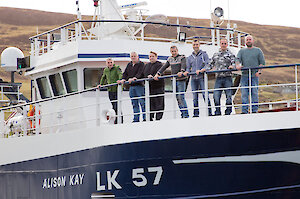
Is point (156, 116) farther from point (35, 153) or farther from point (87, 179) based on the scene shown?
point (35, 153)

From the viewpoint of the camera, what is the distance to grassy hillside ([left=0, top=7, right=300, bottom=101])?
123 meters

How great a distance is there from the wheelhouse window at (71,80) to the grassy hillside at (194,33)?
9975 cm

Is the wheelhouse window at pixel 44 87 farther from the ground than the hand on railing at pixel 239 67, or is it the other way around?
the hand on railing at pixel 239 67

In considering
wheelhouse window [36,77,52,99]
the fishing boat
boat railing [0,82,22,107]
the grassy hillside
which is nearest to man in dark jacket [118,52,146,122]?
the fishing boat

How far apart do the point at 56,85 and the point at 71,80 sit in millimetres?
849

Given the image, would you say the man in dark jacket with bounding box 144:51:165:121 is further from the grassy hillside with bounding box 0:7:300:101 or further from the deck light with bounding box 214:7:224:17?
the grassy hillside with bounding box 0:7:300:101

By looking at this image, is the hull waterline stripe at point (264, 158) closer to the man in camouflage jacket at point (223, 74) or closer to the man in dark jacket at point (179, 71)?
the man in camouflage jacket at point (223, 74)

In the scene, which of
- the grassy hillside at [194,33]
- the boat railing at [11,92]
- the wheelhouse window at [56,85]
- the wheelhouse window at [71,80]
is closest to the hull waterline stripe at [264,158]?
the wheelhouse window at [71,80]

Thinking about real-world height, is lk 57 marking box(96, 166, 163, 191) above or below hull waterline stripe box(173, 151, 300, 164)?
below

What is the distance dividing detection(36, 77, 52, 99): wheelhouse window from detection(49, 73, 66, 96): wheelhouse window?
304mm

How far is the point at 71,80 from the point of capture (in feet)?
46.3

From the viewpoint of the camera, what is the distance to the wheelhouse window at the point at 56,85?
573 inches

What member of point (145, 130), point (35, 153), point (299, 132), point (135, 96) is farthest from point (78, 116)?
point (299, 132)

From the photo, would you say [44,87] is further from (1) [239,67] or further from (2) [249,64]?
(1) [239,67]
